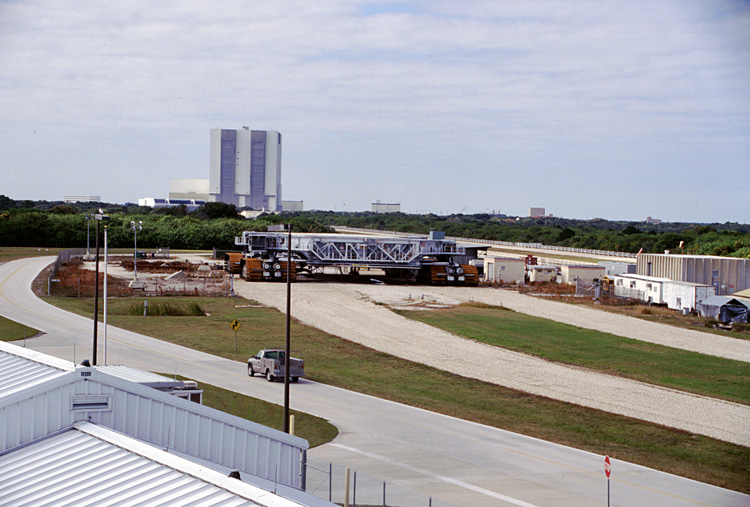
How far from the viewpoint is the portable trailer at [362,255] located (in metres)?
88.6

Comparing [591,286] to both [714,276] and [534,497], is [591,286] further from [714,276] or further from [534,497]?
[534,497]

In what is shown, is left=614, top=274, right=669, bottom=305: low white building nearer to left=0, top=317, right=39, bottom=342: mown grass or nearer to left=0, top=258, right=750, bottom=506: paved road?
left=0, top=258, right=750, bottom=506: paved road

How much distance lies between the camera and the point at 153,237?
146875 mm

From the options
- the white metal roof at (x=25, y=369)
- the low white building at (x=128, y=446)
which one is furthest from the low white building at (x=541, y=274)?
the low white building at (x=128, y=446)

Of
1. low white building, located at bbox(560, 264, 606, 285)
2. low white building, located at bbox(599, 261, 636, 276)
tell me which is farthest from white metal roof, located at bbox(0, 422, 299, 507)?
low white building, located at bbox(599, 261, 636, 276)

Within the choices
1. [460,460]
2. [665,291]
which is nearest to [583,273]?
[665,291]

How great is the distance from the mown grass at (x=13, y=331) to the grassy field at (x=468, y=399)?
19.3ft

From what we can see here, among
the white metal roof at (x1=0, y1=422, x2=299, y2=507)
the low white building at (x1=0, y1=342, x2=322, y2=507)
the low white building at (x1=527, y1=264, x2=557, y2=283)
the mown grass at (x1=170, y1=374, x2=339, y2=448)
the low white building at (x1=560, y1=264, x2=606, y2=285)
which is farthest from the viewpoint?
the low white building at (x1=527, y1=264, x2=557, y2=283)

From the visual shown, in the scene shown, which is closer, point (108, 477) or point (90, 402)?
point (108, 477)

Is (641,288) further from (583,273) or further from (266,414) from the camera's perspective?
(266,414)

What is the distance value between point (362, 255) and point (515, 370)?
167 feet

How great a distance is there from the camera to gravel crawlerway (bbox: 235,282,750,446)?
31422 millimetres

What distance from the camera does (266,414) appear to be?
28641 millimetres

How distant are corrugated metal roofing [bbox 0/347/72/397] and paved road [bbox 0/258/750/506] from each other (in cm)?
900
